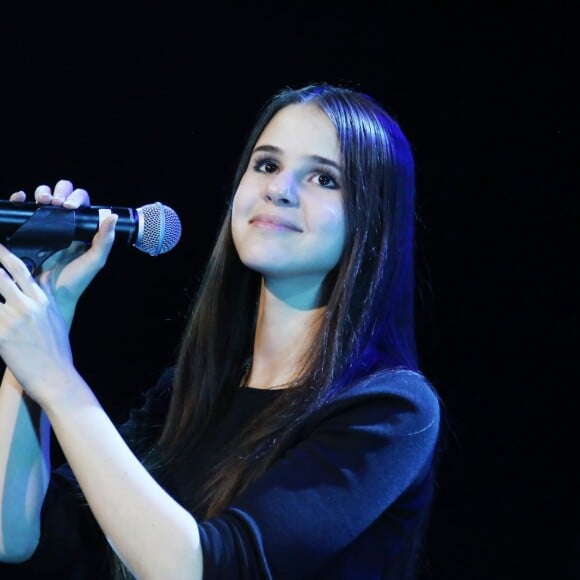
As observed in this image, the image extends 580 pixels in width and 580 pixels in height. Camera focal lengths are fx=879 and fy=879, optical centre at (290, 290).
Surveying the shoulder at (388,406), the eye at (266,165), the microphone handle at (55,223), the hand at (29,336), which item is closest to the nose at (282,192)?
the eye at (266,165)

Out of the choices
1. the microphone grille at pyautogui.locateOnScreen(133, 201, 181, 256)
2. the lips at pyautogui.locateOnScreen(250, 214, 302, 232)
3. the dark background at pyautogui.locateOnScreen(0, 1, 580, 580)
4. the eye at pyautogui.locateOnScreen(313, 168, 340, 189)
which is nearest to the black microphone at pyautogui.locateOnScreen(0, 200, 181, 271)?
the microphone grille at pyautogui.locateOnScreen(133, 201, 181, 256)

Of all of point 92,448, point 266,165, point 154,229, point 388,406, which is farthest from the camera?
point 266,165

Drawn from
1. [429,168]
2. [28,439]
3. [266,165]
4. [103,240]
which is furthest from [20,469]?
[429,168]

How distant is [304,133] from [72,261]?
473 millimetres

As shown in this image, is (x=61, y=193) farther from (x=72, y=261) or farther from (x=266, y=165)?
(x=266, y=165)

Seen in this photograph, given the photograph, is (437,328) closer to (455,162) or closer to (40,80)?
(455,162)

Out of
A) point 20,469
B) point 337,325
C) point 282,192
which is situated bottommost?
point 20,469

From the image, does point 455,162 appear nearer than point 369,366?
No

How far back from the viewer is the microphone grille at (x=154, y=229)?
4.66ft

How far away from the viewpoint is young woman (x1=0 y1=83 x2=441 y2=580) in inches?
46.4

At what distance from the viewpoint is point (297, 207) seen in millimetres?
1516

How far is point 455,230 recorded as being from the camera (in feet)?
7.66

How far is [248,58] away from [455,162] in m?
0.64

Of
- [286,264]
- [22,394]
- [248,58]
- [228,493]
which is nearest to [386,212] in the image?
[286,264]
